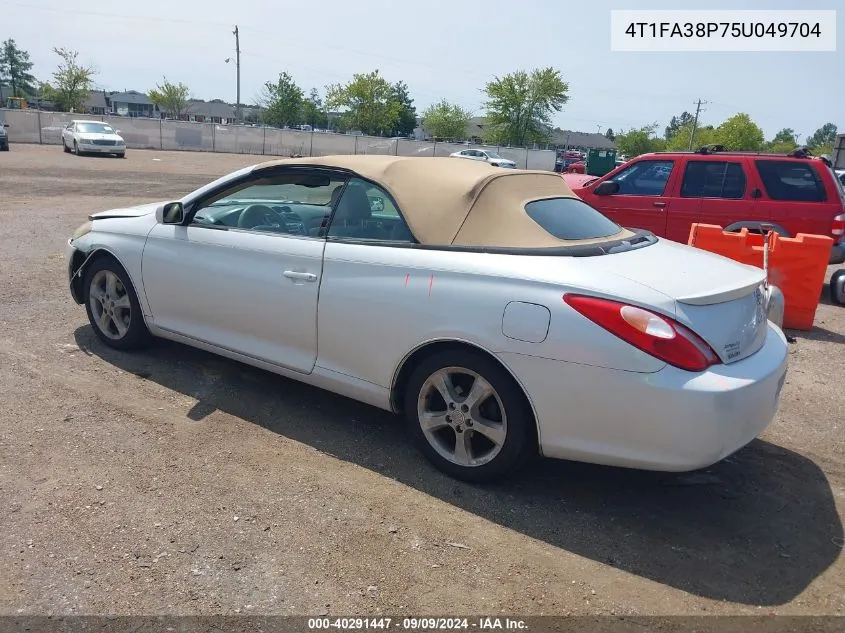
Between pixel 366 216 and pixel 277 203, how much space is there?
3.35 ft

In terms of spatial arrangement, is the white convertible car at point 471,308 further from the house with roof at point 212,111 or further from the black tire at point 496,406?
the house with roof at point 212,111

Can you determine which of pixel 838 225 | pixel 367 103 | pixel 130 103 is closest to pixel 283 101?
pixel 367 103

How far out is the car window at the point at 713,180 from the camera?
861 centimetres

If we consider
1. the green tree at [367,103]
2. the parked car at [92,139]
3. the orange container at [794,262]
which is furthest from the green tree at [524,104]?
the orange container at [794,262]

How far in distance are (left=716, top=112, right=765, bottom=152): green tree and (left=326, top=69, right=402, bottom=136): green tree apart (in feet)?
117

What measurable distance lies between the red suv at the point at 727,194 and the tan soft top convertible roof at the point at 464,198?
531 centimetres

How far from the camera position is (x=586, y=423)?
3.03m

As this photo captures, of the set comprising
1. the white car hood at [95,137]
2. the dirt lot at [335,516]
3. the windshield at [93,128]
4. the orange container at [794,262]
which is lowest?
the dirt lot at [335,516]

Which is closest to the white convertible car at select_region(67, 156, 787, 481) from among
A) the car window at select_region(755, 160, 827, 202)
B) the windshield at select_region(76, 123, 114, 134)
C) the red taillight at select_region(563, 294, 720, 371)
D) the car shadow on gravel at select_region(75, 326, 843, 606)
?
the red taillight at select_region(563, 294, 720, 371)

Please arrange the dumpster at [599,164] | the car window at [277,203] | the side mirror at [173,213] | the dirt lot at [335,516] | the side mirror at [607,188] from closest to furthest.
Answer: the dirt lot at [335,516] → the car window at [277,203] → the side mirror at [173,213] → the side mirror at [607,188] → the dumpster at [599,164]

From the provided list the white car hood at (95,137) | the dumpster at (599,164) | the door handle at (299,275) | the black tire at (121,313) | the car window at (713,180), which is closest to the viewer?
the door handle at (299,275)

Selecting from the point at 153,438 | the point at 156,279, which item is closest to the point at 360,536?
the point at 153,438

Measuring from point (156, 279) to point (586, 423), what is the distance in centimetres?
309

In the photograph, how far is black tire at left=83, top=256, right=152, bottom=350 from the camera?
15.8ft
